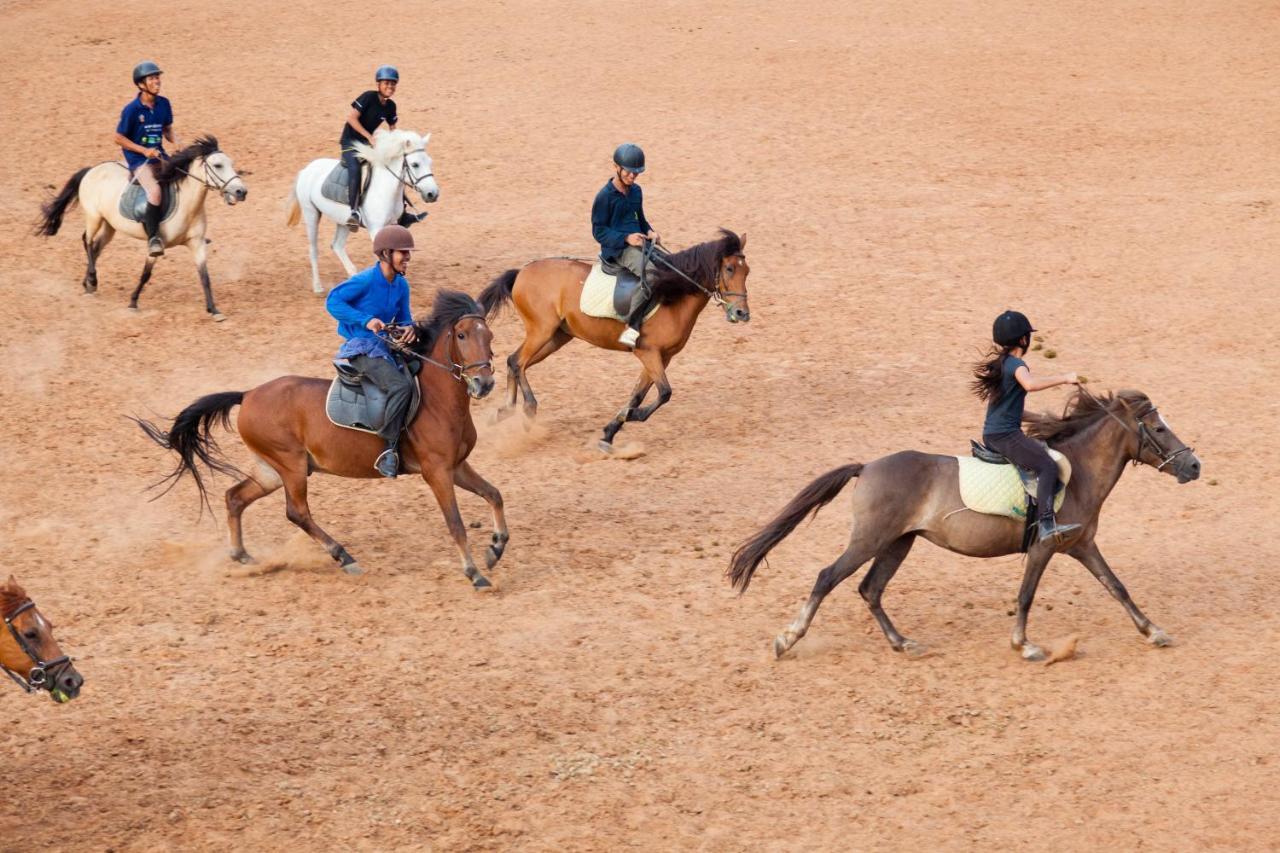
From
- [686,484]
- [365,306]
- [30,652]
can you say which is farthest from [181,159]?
[30,652]

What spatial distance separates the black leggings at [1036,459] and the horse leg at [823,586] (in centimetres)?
113

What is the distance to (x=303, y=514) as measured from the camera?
11367 mm

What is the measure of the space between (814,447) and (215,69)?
1667cm

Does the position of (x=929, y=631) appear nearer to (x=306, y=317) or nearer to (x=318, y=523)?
(x=318, y=523)

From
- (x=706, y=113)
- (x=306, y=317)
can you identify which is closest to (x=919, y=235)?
(x=706, y=113)

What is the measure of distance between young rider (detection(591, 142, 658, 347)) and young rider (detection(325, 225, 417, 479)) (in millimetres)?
3221

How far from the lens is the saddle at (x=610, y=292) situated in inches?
551

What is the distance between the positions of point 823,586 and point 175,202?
1015cm

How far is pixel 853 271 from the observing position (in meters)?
18.4

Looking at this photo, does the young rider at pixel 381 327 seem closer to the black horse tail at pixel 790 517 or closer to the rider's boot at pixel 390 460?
the rider's boot at pixel 390 460

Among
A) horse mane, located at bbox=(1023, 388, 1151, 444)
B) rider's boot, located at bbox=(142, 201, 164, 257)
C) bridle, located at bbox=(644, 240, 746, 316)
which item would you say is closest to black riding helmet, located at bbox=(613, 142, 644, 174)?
bridle, located at bbox=(644, 240, 746, 316)

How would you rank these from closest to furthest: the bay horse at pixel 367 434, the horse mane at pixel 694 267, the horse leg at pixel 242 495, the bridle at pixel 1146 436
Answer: the bridle at pixel 1146 436, the bay horse at pixel 367 434, the horse leg at pixel 242 495, the horse mane at pixel 694 267

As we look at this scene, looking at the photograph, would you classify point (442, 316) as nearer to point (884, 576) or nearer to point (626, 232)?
point (626, 232)

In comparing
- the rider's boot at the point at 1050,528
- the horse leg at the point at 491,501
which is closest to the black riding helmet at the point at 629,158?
the horse leg at the point at 491,501
